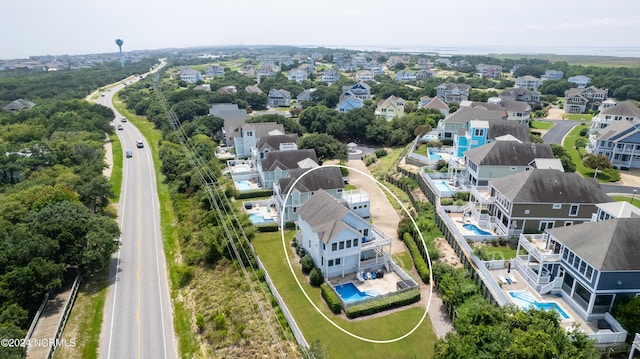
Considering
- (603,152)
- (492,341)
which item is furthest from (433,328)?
(603,152)

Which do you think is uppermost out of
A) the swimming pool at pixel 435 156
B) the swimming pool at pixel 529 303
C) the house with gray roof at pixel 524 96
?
the house with gray roof at pixel 524 96

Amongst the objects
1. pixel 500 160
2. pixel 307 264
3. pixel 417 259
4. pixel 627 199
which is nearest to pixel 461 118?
pixel 500 160

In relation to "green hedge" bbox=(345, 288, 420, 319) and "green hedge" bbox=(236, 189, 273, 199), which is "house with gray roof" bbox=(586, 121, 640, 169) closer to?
"green hedge" bbox=(345, 288, 420, 319)

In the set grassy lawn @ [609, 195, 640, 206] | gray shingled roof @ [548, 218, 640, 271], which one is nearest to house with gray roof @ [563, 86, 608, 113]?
grassy lawn @ [609, 195, 640, 206]

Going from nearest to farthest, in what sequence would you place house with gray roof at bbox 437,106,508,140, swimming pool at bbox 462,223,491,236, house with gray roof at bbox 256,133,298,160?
1. swimming pool at bbox 462,223,491,236
2. house with gray roof at bbox 256,133,298,160
3. house with gray roof at bbox 437,106,508,140

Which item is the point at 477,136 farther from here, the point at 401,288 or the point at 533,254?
the point at 401,288

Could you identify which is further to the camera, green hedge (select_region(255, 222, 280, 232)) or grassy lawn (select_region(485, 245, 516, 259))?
green hedge (select_region(255, 222, 280, 232))

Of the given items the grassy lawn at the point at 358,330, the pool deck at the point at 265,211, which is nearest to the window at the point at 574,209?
the grassy lawn at the point at 358,330

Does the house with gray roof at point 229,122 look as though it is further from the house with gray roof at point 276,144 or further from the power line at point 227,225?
the house with gray roof at point 276,144
